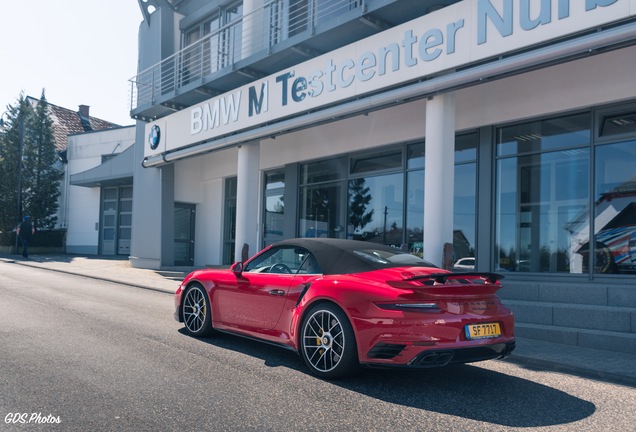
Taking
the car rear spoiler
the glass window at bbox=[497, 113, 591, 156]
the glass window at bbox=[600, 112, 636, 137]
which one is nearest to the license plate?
the car rear spoiler

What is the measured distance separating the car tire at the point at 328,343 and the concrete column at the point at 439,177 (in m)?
4.72

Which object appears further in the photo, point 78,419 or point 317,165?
point 317,165

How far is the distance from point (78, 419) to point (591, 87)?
8935 mm

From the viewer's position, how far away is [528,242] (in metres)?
10.3

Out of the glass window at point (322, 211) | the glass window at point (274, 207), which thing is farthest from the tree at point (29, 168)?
the glass window at point (322, 211)

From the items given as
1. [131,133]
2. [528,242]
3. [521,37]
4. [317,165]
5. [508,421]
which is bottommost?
[508,421]

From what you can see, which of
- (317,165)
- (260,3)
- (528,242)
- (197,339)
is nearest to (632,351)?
(528,242)

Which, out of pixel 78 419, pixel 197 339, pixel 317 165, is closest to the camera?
pixel 78 419

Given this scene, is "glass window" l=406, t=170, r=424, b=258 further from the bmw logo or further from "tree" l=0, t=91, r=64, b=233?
"tree" l=0, t=91, r=64, b=233

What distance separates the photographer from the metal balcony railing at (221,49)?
47.9 feet

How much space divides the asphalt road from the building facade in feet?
9.00

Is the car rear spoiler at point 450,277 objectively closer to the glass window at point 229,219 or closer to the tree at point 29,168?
the glass window at point 229,219

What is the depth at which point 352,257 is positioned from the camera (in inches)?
219

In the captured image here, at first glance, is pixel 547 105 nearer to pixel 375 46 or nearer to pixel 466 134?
pixel 466 134
